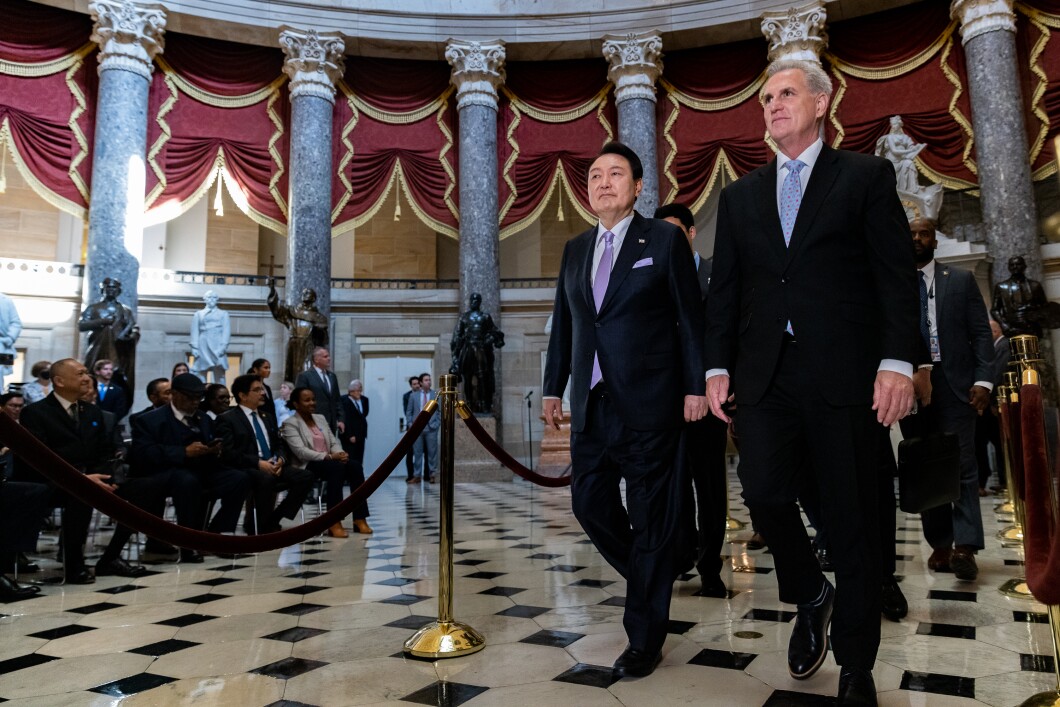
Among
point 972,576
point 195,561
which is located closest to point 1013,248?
point 972,576

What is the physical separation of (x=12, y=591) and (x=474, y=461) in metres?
7.64

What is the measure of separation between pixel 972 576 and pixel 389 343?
39.9 feet

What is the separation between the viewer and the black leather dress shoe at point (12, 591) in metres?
3.52

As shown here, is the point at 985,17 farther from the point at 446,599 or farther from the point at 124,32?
the point at 124,32

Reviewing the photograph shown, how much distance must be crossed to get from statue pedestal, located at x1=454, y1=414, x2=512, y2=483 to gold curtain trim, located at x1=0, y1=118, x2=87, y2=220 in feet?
22.6

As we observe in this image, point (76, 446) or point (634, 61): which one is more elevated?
point (634, 61)

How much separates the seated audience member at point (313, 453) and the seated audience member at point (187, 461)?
0.66 metres

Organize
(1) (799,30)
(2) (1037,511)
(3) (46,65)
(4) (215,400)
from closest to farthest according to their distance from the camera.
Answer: (2) (1037,511), (4) (215,400), (3) (46,65), (1) (799,30)

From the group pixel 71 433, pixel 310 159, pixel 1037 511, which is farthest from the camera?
Answer: pixel 310 159

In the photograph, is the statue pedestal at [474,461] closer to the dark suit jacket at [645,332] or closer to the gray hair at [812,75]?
the dark suit jacket at [645,332]

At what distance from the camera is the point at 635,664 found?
Answer: 214 cm

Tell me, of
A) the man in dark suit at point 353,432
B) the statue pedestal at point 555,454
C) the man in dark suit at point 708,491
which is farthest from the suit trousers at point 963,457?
the statue pedestal at point 555,454

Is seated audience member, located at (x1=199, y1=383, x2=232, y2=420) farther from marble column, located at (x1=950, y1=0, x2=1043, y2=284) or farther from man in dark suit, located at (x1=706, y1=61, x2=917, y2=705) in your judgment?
marble column, located at (x1=950, y1=0, x2=1043, y2=284)

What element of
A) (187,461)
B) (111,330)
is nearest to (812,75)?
(187,461)
